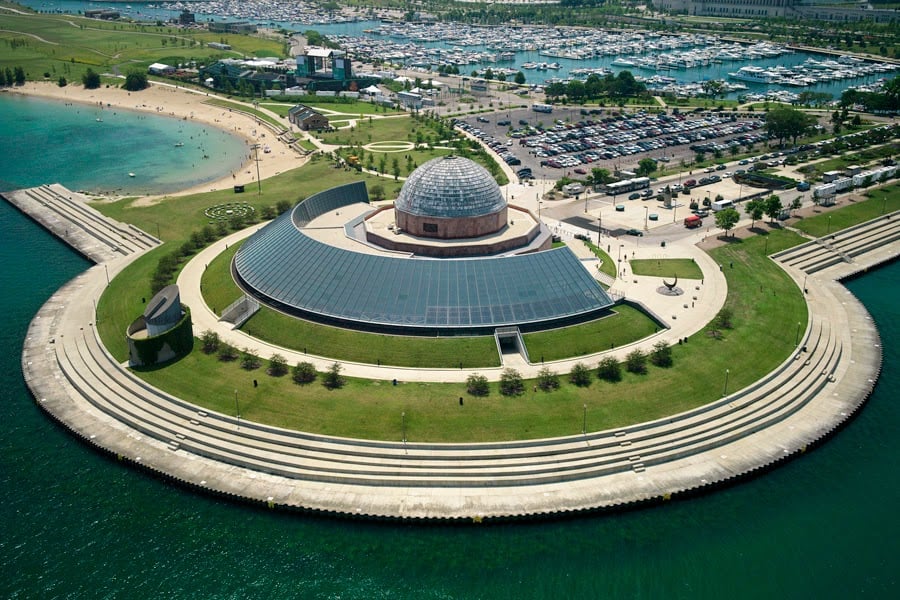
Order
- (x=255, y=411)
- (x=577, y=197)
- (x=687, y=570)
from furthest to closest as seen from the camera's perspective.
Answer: (x=577, y=197), (x=255, y=411), (x=687, y=570)

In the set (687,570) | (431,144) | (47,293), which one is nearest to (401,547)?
(687,570)

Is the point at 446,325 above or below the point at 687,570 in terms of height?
above

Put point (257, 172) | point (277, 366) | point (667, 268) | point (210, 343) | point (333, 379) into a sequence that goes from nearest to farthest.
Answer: point (333, 379), point (277, 366), point (210, 343), point (667, 268), point (257, 172)

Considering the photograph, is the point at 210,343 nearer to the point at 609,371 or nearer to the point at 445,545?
the point at 445,545

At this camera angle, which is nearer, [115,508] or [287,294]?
[115,508]

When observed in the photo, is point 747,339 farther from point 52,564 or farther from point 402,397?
point 52,564

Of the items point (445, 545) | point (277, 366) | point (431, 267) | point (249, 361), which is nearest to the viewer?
point (445, 545)

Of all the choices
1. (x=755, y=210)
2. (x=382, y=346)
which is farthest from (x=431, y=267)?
(x=755, y=210)
